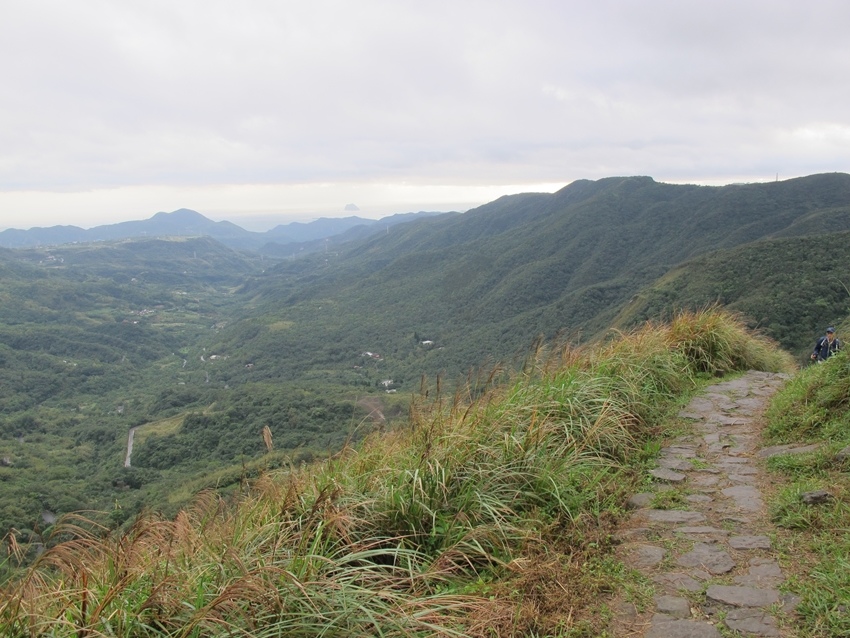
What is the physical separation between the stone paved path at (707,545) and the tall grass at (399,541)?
0.22 metres

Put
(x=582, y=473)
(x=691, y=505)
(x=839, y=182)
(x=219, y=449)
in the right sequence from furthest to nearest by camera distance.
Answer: (x=839, y=182) → (x=219, y=449) → (x=582, y=473) → (x=691, y=505)

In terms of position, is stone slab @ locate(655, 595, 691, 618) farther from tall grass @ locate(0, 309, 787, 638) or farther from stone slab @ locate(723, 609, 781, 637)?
tall grass @ locate(0, 309, 787, 638)

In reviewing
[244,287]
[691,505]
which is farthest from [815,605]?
[244,287]

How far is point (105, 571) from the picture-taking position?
7.55 feet

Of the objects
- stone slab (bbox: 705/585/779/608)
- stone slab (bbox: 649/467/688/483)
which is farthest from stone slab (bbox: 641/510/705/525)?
stone slab (bbox: 705/585/779/608)

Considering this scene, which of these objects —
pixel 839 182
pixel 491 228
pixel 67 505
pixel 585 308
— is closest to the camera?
pixel 67 505

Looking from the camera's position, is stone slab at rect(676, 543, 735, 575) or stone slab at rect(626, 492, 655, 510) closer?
stone slab at rect(676, 543, 735, 575)

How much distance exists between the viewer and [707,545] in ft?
8.03

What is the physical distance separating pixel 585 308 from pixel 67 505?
178 feet

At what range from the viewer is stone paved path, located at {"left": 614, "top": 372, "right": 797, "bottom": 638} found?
1927mm

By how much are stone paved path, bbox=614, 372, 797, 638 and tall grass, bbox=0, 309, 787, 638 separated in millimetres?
219

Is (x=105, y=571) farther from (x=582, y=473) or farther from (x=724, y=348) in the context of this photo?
(x=724, y=348)

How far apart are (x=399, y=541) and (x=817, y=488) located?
89.6 inches

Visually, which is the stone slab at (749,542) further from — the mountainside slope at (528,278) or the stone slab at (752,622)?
the mountainside slope at (528,278)
